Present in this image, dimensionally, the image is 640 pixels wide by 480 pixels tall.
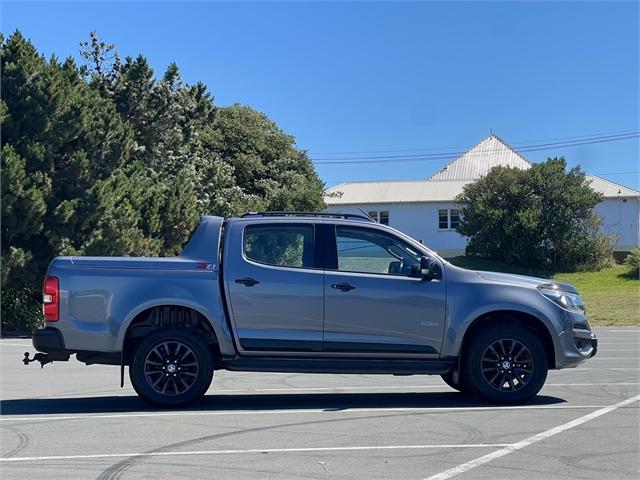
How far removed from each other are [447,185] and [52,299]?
49.9 meters

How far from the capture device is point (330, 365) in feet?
30.4

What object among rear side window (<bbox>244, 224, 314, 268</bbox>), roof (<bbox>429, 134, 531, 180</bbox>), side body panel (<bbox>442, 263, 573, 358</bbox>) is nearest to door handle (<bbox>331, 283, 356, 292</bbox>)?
rear side window (<bbox>244, 224, 314, 268</bbox>)

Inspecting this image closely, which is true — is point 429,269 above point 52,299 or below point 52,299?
above

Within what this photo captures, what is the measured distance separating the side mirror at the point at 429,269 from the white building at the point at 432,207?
42756 mm

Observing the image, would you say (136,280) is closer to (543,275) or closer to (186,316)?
(186,316)

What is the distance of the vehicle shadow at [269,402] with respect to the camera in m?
9.45

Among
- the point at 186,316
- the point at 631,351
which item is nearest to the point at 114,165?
the point at 631,351

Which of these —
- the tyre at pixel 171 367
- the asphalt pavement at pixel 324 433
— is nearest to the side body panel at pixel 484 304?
the asphalt pavement at pixel 324 433

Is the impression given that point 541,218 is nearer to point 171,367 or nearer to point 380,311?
point 380,311

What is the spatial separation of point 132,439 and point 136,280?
82.4 inches

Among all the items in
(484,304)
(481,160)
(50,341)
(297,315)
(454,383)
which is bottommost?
(454,383)

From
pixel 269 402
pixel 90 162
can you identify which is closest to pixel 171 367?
pixel 269 402

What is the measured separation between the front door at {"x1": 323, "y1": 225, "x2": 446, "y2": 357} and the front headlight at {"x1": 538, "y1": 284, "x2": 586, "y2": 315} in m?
1.16

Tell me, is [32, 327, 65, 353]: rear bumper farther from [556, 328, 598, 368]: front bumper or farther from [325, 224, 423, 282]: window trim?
[556, 328, 598, 368]: front bumper
